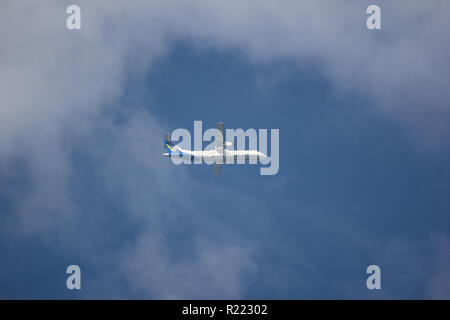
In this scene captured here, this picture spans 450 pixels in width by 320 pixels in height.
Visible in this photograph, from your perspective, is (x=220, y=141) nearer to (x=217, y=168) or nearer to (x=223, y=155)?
(x=223, y=155)

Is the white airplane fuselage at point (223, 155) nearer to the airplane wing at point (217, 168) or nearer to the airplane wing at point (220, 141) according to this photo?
the airplane wing at point (220, 141)

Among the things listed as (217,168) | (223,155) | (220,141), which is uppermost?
(220,141)

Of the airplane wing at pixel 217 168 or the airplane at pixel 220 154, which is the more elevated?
the airplane at pixel 220 154

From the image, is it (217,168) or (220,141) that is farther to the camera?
(217,168)

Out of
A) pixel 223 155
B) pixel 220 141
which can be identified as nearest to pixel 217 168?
pixel 223 155

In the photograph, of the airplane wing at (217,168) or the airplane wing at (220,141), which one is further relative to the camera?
the airplane wing at (217,168)

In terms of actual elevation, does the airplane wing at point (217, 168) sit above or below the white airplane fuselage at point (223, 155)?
below

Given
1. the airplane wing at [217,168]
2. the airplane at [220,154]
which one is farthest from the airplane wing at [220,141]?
the airplane wing at [217,168]

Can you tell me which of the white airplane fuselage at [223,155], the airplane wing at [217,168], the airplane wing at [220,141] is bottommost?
the airplane wing at [217,168]

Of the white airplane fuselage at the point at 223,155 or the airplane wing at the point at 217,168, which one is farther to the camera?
the airplane wing at the point at 217,168

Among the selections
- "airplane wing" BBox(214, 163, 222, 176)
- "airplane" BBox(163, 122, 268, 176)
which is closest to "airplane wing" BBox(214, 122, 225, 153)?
"airplane" BBox(163, 122, 268, 176)
